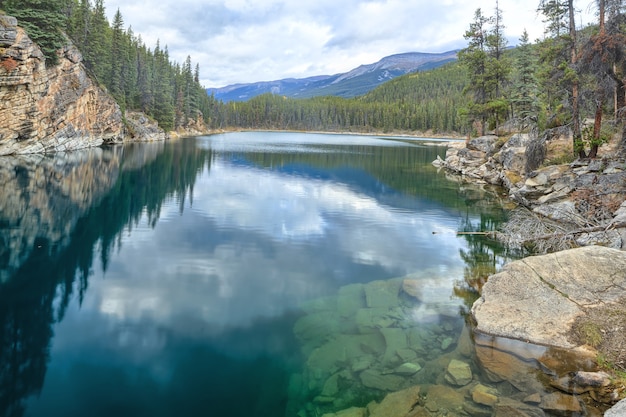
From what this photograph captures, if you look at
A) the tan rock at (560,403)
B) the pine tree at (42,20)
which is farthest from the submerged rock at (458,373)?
the pine tree at (42,20)

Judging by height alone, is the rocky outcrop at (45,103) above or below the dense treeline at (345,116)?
below

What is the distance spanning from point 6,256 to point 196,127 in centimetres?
11188

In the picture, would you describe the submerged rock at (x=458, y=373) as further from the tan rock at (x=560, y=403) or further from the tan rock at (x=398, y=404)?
the tan rock at (x=560, y=403)

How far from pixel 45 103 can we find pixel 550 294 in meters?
54.0

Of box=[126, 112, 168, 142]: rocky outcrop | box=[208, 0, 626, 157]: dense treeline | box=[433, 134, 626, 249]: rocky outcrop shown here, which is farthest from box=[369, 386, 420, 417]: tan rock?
box=[126, 112, 168, 142]: rocky outcrop

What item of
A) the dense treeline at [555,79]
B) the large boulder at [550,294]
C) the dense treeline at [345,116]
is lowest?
the large boulder at [550,294]

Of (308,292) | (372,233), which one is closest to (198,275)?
(308,292)

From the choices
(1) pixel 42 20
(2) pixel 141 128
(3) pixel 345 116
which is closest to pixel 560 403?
(1) pixel 42 20

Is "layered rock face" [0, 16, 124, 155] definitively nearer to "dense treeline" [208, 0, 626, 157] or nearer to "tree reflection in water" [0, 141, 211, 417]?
"tree reflection in water" [0, 141, 211, 417]

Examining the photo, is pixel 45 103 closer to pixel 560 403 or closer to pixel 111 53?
pixel 111 53

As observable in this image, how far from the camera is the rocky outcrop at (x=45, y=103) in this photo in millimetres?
40156

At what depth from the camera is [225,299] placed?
12.6 metres

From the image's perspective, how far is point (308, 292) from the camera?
44.4 ft

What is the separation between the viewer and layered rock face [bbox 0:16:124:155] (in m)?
40.1
